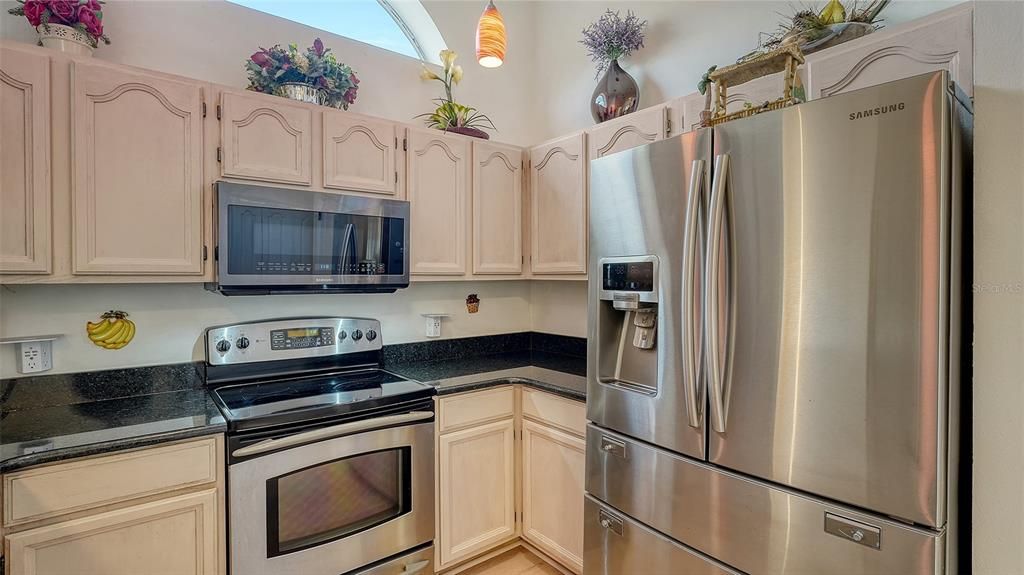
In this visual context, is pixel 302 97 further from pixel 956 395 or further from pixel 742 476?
pixel 956 395

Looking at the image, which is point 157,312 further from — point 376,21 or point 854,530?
point 854,530

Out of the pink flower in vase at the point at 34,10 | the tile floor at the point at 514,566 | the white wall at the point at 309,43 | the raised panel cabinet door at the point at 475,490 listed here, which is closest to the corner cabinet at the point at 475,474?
the raised panel cabinet door at the point at 475,490

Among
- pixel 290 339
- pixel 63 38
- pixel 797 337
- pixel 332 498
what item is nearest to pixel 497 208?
pixel 290 339

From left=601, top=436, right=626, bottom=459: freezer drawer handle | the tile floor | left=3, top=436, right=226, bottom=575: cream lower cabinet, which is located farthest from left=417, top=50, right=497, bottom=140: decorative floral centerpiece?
the tile floor

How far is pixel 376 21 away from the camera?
268 cm

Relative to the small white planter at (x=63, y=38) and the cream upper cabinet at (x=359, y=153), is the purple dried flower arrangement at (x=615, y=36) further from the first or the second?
the small white planter at (x=63, y=38)

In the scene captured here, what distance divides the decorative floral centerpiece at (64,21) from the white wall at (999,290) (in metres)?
2.60

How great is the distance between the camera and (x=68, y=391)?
1.77 meters

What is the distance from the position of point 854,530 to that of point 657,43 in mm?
2253

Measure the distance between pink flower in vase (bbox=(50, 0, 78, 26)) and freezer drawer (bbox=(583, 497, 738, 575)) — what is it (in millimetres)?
2524

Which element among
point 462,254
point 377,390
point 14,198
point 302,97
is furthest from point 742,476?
point 14,198

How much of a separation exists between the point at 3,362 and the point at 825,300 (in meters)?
2.64

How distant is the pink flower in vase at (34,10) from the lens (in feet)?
5.23

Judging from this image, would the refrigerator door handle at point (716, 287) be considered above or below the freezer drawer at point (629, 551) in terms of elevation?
above
